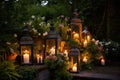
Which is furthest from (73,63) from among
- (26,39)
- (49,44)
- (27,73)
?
(27,73)

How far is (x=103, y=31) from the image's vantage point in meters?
10.4

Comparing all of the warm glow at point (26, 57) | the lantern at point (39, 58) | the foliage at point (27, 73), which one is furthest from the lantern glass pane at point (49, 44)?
the foliage at point (27, 73)

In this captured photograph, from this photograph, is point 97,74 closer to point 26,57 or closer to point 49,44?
point 49,44

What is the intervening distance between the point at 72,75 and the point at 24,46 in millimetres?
1317

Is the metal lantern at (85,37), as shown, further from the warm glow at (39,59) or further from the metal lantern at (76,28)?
the warm glow at (39,59)

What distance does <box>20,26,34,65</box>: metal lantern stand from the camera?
6.20 m

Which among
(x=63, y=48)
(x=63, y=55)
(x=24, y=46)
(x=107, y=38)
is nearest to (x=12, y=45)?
(x=24, y=46)

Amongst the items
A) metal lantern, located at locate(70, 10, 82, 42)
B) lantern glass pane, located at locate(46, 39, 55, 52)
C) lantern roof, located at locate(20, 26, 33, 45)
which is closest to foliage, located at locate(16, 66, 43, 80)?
lantern roof, located at locate(20, 26, 33, 45)

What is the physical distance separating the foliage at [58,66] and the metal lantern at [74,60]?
280 mm

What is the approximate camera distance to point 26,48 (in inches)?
248

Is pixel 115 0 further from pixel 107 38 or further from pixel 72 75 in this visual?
pixel 72 75

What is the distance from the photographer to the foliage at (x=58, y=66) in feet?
20.6

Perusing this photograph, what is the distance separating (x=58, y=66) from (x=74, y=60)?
548 millimetres

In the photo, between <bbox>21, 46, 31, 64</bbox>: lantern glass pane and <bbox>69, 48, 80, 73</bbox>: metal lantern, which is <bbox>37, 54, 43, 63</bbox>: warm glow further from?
<bbox>69, 48, 80, 73</bbox>: metal lantern
